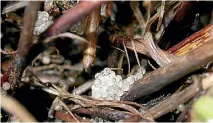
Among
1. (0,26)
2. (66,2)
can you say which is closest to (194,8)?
(66,2)

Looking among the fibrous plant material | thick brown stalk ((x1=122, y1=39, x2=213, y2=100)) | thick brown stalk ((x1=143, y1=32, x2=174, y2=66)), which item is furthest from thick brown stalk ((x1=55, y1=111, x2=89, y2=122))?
thick brown stalk ((x1=143, y1=32, x2=174, y2=66))

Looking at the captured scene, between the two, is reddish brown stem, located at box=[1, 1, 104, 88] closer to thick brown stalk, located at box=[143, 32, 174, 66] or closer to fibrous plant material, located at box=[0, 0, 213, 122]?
fibrous plant material, located at box=[0, 0, 213, 122]

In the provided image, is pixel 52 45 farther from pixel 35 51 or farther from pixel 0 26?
pixel 35 51

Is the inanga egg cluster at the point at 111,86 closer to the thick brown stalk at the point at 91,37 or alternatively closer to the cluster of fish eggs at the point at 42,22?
the thick brown stalk at the point at 91,37

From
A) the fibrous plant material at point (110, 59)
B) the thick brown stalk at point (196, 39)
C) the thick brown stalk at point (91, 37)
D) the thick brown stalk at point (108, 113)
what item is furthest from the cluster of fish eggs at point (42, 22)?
the thick brown stalk at point (196, 39)

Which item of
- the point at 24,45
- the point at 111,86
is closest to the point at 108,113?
the point at 111,86

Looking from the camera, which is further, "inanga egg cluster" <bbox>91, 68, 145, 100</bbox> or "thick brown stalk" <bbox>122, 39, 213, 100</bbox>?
"inanga egg cluster" <bbox>91, 68, 145, 100</bbox>

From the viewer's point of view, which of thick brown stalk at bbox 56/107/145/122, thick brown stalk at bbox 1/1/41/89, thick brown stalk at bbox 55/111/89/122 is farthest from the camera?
thick brown stalk at bbox 55/111/89/122
